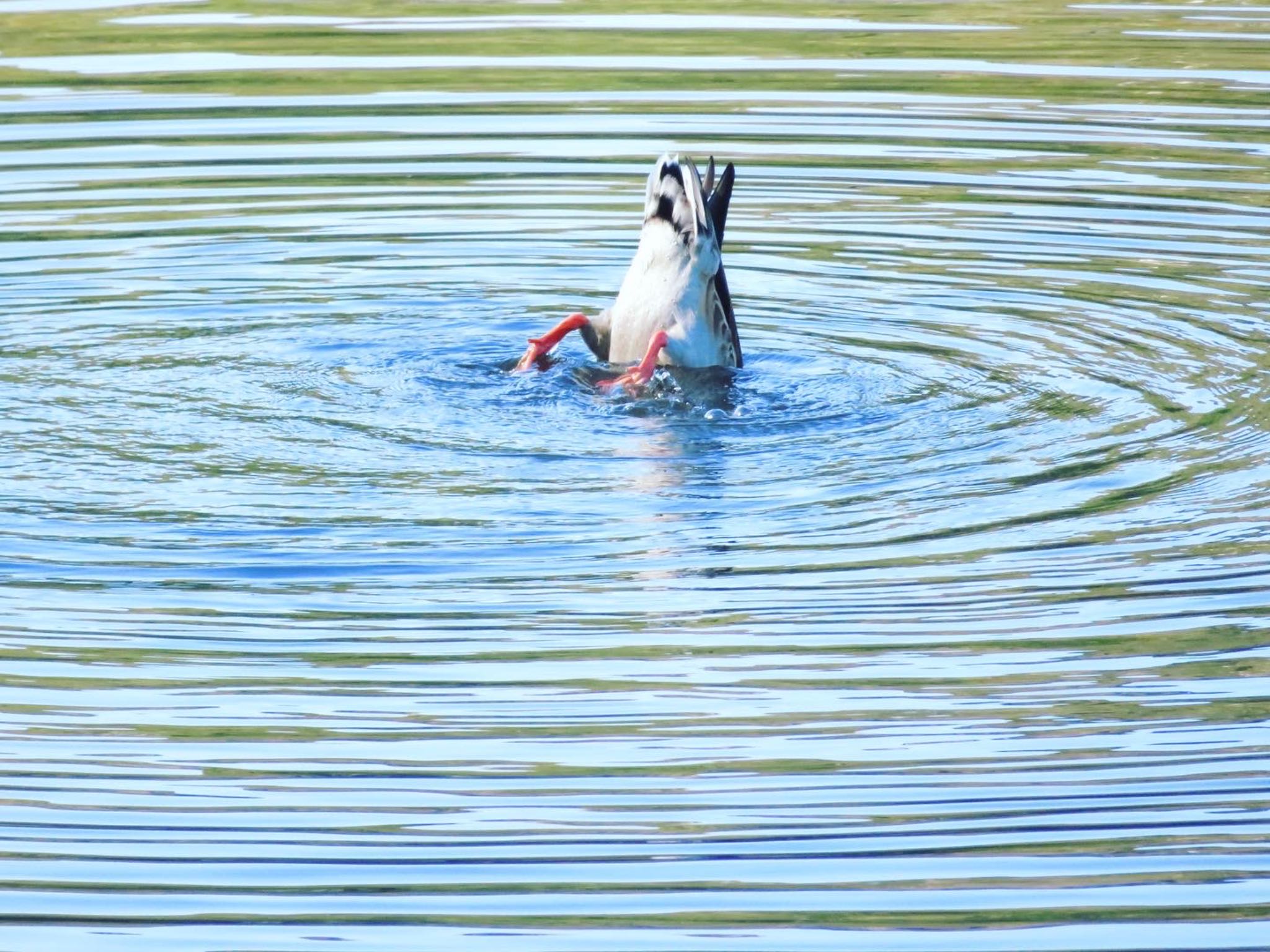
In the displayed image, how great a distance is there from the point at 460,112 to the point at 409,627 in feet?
26.8

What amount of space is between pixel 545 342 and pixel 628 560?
264 centimetres

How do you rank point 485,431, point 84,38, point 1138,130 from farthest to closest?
point 84,38
point 1138,130
point 485,431

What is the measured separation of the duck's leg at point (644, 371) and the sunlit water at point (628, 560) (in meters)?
0.14

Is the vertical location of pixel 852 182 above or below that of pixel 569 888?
above

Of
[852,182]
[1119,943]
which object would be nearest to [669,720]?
[1119,943]

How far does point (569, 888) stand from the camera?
4660mm

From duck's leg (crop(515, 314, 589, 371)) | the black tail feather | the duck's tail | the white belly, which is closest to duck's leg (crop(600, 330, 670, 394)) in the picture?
the white belly

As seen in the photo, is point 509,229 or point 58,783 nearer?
point 58,783

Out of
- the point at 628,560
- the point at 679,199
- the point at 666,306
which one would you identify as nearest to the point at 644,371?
the point at 666,306

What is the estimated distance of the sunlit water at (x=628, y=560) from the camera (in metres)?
4.74

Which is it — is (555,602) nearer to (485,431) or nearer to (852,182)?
(485,431)

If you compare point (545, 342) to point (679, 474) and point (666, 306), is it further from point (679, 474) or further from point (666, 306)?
point (679, 474)

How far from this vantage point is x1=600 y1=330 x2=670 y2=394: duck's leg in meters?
8.77

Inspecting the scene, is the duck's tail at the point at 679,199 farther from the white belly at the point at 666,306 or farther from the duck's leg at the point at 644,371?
the duck's leg at the point at 644,371
